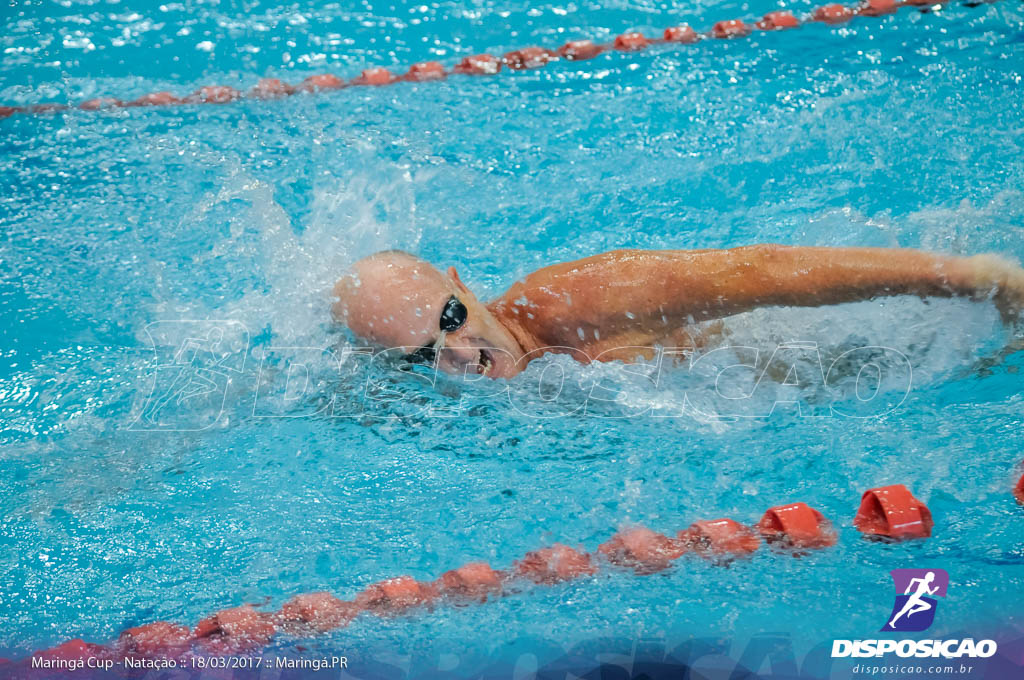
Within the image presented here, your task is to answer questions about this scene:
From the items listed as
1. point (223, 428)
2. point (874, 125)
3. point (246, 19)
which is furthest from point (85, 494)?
point (874, 125)

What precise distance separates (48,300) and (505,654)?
2.19 metres

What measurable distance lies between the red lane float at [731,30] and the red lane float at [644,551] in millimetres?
2784

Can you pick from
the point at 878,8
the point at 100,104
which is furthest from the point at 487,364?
the point at 878,8

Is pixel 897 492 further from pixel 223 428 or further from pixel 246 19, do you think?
pixel 246 19

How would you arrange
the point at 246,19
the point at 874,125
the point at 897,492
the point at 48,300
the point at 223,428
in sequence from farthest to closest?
the point at 246,19
the point at 874,125
the point at 48,300
the point at 223,428
the point at 897,492

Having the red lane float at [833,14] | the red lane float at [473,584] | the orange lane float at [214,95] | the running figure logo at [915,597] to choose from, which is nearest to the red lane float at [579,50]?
the red lane float at [833,14]

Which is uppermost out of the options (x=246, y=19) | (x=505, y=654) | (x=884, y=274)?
(x=246, y=19)

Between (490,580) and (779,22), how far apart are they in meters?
3.14

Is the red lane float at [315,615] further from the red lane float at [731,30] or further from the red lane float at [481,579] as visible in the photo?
the red lane float at [731,30]

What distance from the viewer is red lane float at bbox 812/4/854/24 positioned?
13.1 ft

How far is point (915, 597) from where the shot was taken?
198 cm

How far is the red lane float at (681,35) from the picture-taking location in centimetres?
406

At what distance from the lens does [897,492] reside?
2020 millimetres

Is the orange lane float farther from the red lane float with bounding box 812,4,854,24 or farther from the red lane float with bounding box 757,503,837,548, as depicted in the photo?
the red lane float with bounding box 757,503,837,548
